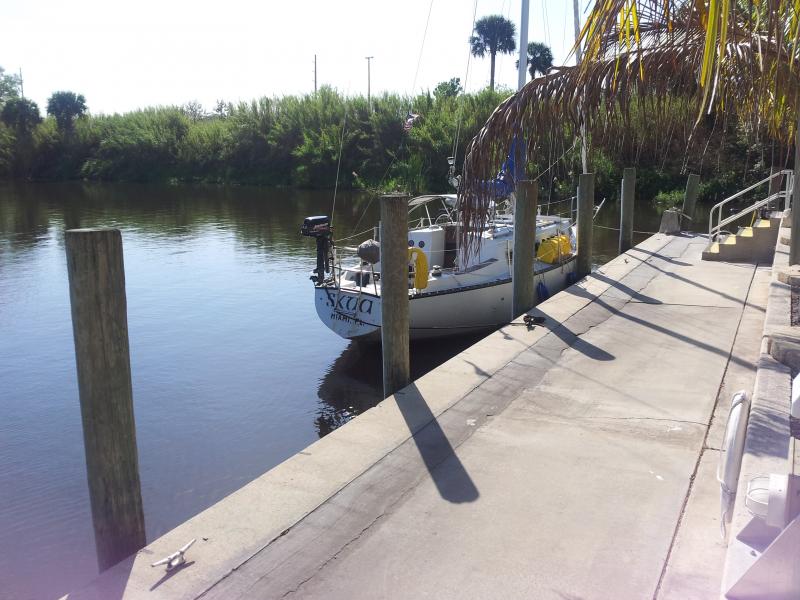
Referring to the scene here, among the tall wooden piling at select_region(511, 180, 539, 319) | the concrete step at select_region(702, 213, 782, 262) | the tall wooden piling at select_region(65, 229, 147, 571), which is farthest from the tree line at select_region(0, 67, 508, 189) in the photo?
the tall wooden piling at select_region(65, 229, 147, 571)

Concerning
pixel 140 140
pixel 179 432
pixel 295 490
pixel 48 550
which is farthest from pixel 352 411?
pixel 140 140

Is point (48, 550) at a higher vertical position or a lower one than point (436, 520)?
lower

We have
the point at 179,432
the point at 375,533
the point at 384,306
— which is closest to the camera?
the point at 375,533

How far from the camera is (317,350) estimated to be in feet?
47.8

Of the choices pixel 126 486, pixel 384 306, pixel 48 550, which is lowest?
pixel 48 550

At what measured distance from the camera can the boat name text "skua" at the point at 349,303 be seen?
13.2 metres

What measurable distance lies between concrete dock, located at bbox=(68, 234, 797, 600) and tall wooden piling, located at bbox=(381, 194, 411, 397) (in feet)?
1.51

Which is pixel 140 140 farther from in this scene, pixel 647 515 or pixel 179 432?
pixel 647 515

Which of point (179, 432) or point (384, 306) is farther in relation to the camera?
point (179, 432)

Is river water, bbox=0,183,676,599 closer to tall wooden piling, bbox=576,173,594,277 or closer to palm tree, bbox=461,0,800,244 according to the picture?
tall wooden piling, bbox=576,173,594,277

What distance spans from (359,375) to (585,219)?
535 cm

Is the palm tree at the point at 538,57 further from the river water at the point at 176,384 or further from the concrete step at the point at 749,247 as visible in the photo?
the concrete step at the point at 749,247

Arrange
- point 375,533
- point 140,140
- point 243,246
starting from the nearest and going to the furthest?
point 375,533 → point 243,246 → point 140,140

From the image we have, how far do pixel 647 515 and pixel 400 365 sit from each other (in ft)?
11.5
